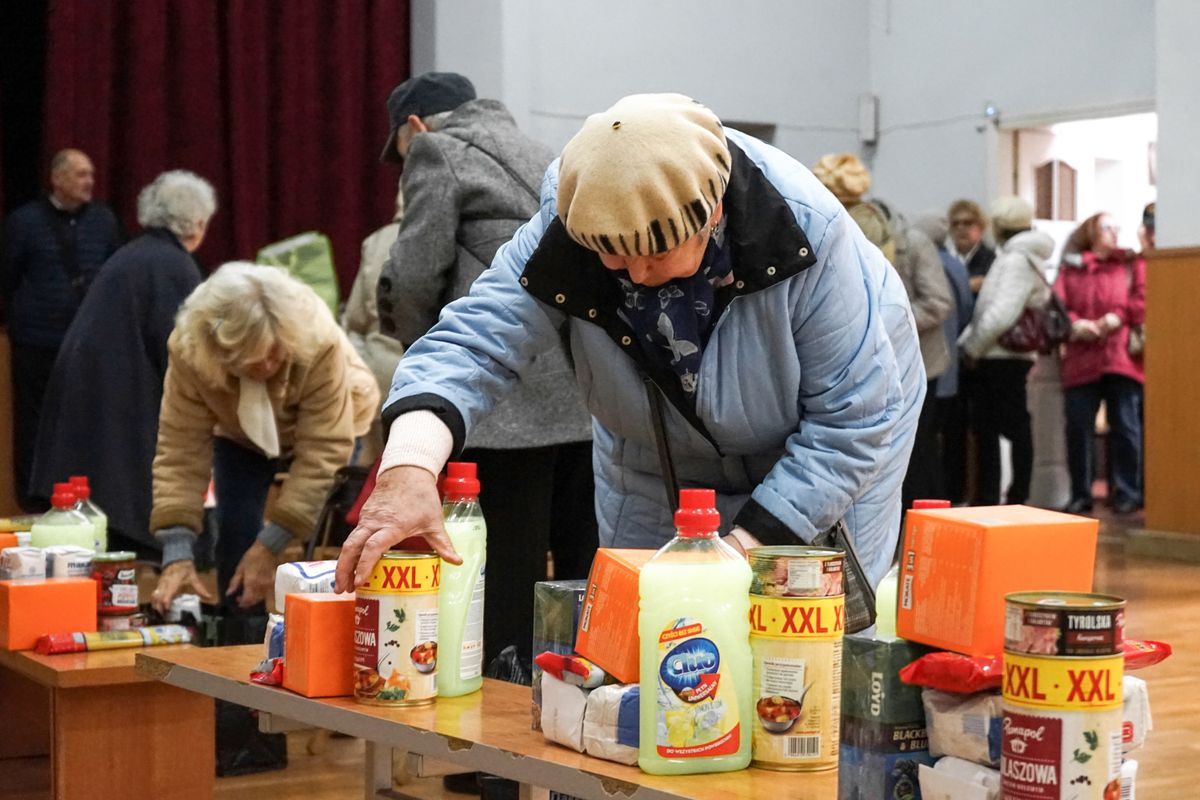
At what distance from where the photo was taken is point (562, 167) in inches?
69.4

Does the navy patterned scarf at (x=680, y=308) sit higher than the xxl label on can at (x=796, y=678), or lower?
higher

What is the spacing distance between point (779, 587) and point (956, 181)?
8.13m

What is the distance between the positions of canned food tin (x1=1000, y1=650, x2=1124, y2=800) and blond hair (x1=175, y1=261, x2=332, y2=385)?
2.55 metres

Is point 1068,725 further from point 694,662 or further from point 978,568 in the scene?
point 694,662

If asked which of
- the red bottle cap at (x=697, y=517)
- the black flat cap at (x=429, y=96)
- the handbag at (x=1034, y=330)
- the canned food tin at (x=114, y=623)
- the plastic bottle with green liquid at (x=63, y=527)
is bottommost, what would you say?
the canned food tin at (x=114, y=623)

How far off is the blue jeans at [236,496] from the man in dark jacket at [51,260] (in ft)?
9.62

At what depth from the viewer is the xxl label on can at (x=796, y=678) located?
1530 mm

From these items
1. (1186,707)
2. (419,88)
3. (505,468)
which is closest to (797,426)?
(505,468)

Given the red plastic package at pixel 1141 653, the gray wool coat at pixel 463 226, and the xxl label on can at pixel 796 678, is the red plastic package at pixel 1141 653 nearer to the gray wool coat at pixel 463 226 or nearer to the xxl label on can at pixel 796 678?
the xxl label on can at pixel 796 678

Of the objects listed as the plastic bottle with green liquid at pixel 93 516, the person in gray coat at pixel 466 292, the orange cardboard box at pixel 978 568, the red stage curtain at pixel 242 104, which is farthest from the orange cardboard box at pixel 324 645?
the red stage curtain at pixel 242 104

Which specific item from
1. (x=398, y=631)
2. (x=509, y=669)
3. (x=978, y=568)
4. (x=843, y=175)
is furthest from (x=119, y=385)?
(x=978, y=568)

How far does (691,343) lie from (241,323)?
1.89 meters

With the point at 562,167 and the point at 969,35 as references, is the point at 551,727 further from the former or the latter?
the point at 969,35

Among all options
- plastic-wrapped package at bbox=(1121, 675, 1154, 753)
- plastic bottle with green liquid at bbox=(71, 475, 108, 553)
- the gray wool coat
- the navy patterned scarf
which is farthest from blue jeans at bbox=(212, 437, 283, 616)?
plastic-wrapped package at bbox=(1121, 675, 1154, 753)
